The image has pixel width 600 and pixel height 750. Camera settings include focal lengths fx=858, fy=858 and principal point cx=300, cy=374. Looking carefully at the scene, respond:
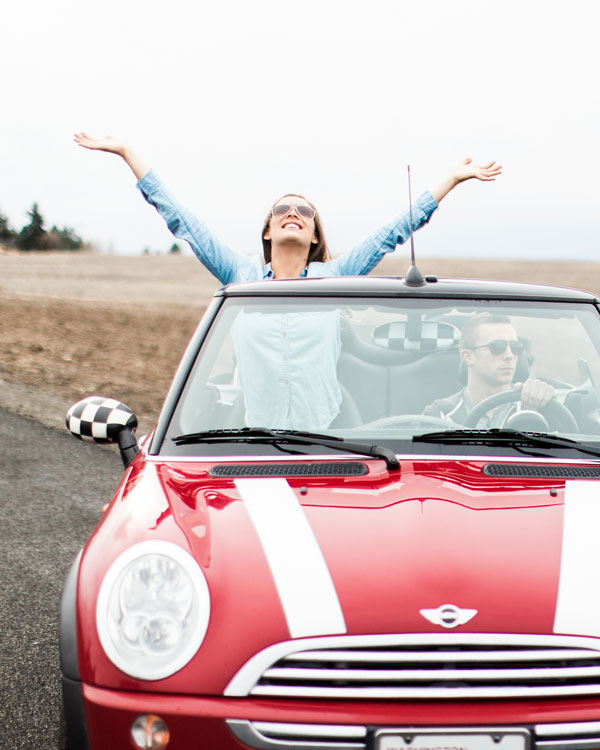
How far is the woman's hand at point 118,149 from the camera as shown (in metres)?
4.39

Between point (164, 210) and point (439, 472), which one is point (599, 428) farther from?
point (164, 210)

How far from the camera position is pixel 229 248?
4.41 m

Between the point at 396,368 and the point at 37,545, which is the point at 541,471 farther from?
the point at 37,545

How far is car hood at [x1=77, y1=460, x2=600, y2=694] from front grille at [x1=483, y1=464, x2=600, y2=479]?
4cm

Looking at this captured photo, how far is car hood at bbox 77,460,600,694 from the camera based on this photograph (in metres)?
1.88

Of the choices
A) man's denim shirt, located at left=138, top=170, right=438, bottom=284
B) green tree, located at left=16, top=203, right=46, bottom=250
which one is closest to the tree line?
green tree, located at left=16, top=203, right=46, bottom=250

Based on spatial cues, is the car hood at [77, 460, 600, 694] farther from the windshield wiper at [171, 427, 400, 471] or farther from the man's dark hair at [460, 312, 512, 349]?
the man's dark hair at [460, 312, 512, 349]

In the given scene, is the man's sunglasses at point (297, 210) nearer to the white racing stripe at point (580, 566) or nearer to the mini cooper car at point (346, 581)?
the mini cooper car at point (346, 581)

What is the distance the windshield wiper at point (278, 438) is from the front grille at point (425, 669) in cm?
75

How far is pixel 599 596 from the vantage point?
195cm

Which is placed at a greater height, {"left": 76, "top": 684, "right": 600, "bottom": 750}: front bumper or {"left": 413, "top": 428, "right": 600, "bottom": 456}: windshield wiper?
{"left": 413, "top": 428, "right": 600, "bottom": 456}: windshield wiper

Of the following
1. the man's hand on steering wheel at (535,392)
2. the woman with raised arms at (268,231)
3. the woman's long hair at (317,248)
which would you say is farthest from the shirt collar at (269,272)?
the man's hand on steering wheel at (535,392)

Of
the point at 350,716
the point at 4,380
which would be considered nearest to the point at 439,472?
the point at 350,716

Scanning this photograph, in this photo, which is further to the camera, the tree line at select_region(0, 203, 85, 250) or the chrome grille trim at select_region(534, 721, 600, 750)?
the tree line at select_region(0, 203, 85, 250)
